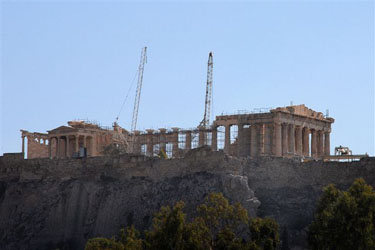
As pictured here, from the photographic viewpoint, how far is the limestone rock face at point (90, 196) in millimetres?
104188

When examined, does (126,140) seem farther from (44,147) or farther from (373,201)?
(373,201)

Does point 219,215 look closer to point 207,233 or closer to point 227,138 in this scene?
point 207,233

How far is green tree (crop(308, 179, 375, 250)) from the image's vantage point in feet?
281

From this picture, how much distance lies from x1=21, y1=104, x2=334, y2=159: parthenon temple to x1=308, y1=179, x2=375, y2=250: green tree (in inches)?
1669

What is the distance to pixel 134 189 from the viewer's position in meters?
109

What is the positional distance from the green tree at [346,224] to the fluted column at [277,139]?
42.8 m

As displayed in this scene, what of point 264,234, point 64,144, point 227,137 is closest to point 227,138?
point 227,137

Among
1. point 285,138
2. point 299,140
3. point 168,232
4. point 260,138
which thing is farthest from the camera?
point 299,140

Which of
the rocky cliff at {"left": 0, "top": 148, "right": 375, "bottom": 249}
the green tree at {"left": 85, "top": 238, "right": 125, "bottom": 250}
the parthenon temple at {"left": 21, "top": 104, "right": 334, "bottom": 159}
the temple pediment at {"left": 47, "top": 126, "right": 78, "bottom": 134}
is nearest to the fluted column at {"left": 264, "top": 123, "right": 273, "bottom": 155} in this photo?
the parthenon temple at {"left": 21, "top": 104, "right": 334, "bottom": 159}

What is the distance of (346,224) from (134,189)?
1102 inches

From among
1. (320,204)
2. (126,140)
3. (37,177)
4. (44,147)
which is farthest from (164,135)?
(320,204)

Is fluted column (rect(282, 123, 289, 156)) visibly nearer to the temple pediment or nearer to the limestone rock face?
the temple pediment

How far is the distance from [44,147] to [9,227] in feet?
120

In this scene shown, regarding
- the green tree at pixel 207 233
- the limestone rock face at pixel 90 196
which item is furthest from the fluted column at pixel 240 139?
A: the green tree at pixel 207 233
